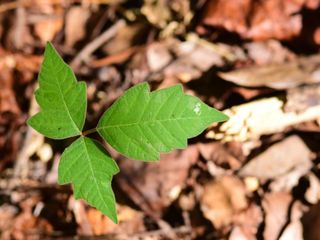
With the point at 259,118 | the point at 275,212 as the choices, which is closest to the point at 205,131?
the point at 259,118

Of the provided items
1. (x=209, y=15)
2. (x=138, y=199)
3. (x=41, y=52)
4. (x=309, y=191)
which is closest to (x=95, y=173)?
(x=138, y=199)

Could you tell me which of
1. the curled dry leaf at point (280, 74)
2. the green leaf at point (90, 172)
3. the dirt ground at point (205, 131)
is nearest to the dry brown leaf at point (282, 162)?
the dirt ground at point (205, 131)

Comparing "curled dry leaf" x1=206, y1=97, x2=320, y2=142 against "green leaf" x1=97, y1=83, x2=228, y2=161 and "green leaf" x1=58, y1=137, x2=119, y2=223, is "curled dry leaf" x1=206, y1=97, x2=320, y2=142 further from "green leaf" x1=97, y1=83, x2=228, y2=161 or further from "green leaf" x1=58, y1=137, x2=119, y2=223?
"green leaf" x1=58, y1=137, x2=119, y2=223

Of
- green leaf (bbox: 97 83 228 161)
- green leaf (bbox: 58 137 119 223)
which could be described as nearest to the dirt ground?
green leaf (bbox: 97 83 228 161)

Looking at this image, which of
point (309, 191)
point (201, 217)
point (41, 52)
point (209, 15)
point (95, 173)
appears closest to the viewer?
point (95, 173)

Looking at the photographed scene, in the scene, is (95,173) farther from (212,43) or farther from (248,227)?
(212,43)

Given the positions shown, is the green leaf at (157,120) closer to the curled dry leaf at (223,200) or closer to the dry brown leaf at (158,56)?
the curled dry leaf at (223,200)

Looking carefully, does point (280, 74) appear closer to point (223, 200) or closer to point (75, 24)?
point (223, 200)
